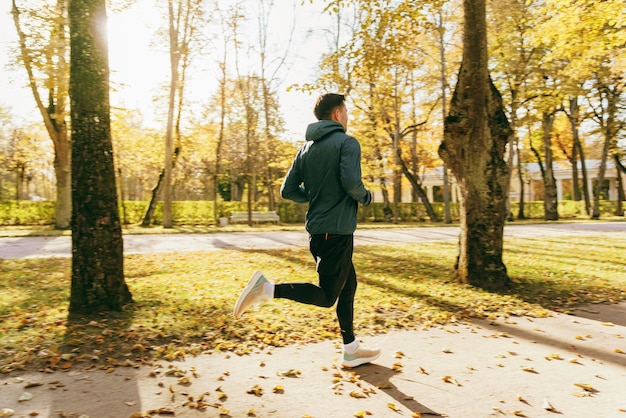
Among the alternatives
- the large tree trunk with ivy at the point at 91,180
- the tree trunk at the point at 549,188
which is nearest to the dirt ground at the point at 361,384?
the large tree trunk with ivy at the point at 91,180

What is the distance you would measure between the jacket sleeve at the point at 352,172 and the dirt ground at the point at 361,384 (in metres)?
1.45

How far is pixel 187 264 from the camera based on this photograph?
9891mm

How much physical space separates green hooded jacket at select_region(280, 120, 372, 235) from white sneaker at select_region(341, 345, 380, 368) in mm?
1051

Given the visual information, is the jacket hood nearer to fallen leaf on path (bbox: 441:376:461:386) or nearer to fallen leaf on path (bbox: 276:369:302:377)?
fallen leaf on path (bbox: 276:369:302:377)

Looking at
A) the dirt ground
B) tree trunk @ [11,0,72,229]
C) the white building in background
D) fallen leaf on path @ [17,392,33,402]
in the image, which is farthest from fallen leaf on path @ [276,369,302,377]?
the white building in background

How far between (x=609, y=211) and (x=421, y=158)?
56.9 feet

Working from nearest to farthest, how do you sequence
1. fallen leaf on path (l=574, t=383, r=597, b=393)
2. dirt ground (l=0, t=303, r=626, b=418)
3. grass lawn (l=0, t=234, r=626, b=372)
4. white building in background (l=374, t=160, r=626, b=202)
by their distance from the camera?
dirt ground (l=0, t=303, r=626, b=418) < fallen leaf on path (l=574, t=383, r=597, b=393) < grass lawn (l=0, t=234, r=626, b=372) < white building in background (l=374, t=160, r=626, b=202)

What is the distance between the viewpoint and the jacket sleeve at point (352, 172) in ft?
11.3

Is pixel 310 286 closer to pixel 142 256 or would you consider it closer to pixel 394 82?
pixel 142 256

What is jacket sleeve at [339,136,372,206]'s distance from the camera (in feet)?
11.3

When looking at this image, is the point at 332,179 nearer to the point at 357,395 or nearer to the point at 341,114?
the point at 341,114

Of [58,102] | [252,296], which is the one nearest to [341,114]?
[252,296]

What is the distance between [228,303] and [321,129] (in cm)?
344

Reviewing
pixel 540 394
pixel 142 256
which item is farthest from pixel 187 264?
pixel 540 394
